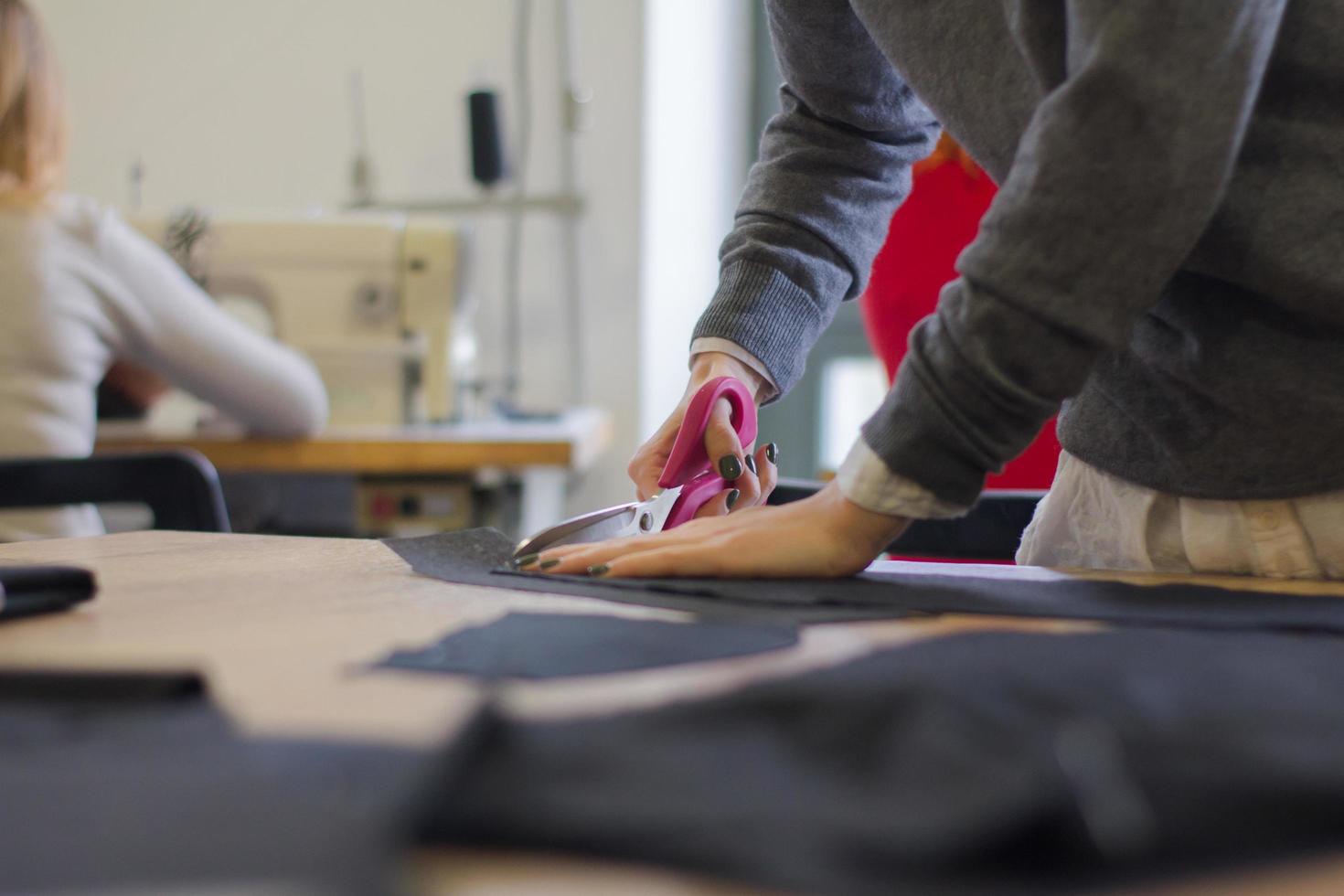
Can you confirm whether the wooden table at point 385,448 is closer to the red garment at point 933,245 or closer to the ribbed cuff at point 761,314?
the red garment at point 933,245

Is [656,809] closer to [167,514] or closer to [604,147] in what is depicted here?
[167,514]

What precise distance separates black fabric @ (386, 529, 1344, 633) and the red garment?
1.08m

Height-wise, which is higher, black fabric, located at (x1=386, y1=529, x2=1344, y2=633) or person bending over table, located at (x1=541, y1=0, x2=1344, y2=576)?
person bending over table, located at (x1=541, y1=0, x2=1344, y2=576)

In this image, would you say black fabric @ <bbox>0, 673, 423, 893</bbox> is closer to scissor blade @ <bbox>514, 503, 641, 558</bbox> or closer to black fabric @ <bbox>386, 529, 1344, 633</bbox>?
black fabric @ <bbox>386, 529, 1344, 633</bbox>

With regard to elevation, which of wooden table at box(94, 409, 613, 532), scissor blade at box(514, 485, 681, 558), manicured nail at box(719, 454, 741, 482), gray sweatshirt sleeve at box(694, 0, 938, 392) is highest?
gray sweatshirt sleeve at box(694, 0, 938, 392)

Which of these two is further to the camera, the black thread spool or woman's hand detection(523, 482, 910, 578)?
the black thread spool

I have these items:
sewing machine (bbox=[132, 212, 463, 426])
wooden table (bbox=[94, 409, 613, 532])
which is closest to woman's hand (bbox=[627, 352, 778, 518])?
A: wooden table (bbox=[94, 409, 613, 532])

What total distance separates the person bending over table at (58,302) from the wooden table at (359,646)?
0.96 m

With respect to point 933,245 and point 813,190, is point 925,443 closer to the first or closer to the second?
point 813,190

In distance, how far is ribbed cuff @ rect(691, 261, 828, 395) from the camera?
1.04 m

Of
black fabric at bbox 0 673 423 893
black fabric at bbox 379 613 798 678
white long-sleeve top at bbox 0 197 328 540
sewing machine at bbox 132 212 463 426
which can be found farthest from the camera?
sewing machine at bbox 132 212 463 426

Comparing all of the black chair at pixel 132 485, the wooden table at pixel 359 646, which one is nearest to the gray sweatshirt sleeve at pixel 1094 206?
the wooden table at pixel 359 646

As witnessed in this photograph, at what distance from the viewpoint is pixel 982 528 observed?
110 centimetres

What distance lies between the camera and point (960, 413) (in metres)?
0.67
